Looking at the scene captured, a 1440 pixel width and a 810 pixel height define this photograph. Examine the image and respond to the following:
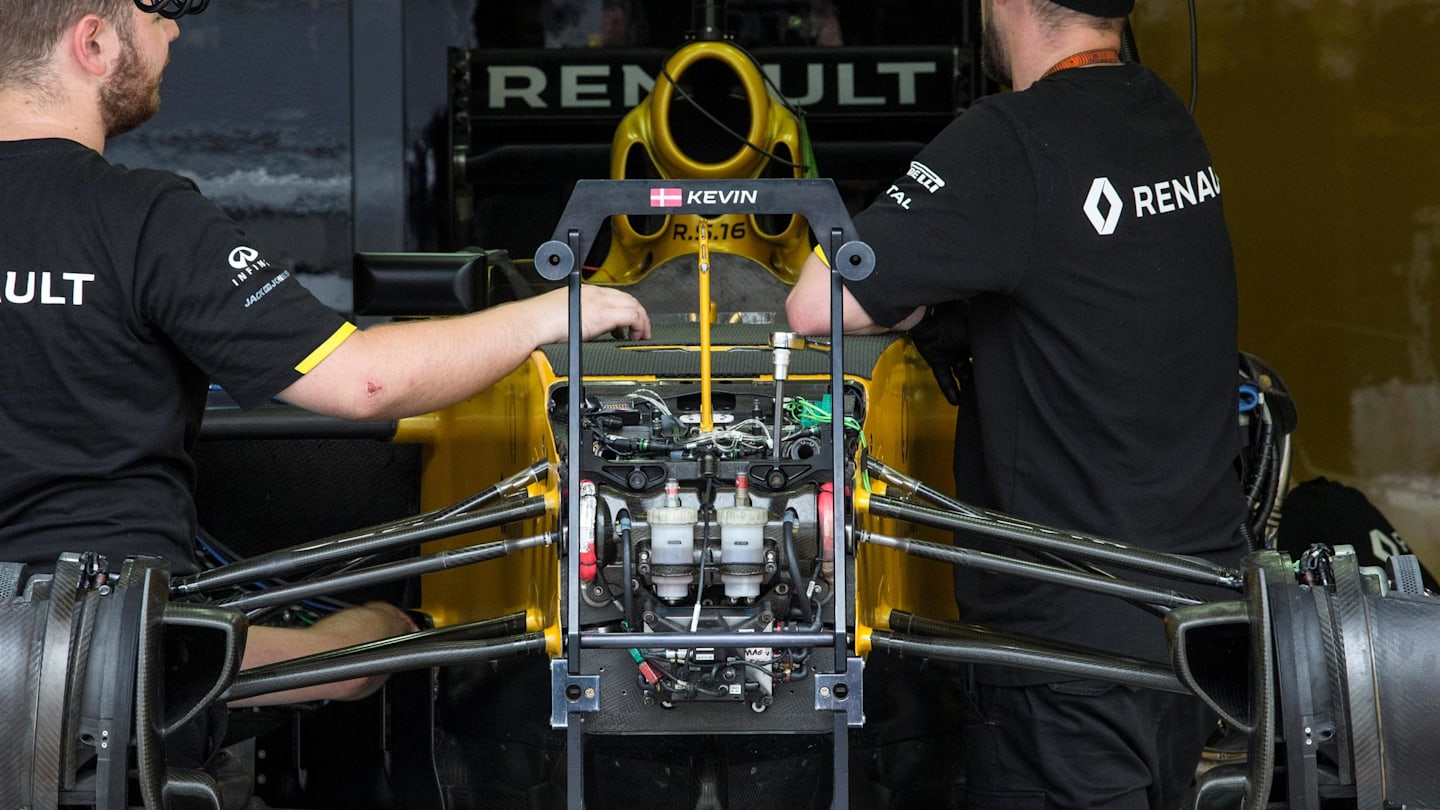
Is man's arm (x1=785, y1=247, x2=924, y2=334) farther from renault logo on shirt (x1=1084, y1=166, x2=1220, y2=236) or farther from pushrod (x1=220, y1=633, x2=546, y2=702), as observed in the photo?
pushrod (x1=220, y1=633, x2=546, y2=702)

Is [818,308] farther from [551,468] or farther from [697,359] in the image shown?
[551,468]

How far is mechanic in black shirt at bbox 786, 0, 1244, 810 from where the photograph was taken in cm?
279

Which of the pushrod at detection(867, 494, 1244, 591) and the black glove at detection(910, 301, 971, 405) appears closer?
the pushrod at detection(867, 494, 1244, 591)

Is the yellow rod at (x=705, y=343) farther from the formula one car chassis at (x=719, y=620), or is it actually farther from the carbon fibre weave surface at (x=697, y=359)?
the carbon fibre weave surface at (x=697, y=359)

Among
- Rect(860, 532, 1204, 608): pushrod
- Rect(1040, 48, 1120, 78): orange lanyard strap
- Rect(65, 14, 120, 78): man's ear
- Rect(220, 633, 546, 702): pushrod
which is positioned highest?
Rect(1040, 48, 1120, 78): orange lanyard strap

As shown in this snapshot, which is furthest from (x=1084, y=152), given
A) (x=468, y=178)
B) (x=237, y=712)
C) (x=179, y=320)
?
(x=468, y=178)

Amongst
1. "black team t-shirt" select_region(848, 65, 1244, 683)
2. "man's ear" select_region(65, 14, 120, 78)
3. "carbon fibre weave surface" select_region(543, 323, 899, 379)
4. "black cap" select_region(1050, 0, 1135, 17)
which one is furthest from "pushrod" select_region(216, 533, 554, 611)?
"black cap" select_region(1050, 0, 1135, 17)

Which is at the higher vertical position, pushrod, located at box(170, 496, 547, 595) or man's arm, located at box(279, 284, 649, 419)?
man's arm, located at box(279, 284, 649, 419)

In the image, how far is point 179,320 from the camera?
2.53 m

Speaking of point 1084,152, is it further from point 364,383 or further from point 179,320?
point 179,320

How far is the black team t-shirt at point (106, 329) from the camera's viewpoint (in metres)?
2.52

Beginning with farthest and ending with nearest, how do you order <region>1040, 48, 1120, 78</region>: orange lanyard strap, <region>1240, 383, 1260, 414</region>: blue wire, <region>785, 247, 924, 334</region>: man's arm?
<region>1240, 383, 1260, 414</region>: blue wire
<region>1040, 48, 1120, 78</region>: orange lanyard strap
<region>785, 247, 924, 334</region>: man's arm

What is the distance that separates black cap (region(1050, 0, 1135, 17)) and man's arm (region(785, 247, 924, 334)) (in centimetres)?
65

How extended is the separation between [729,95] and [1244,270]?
8.54ft
